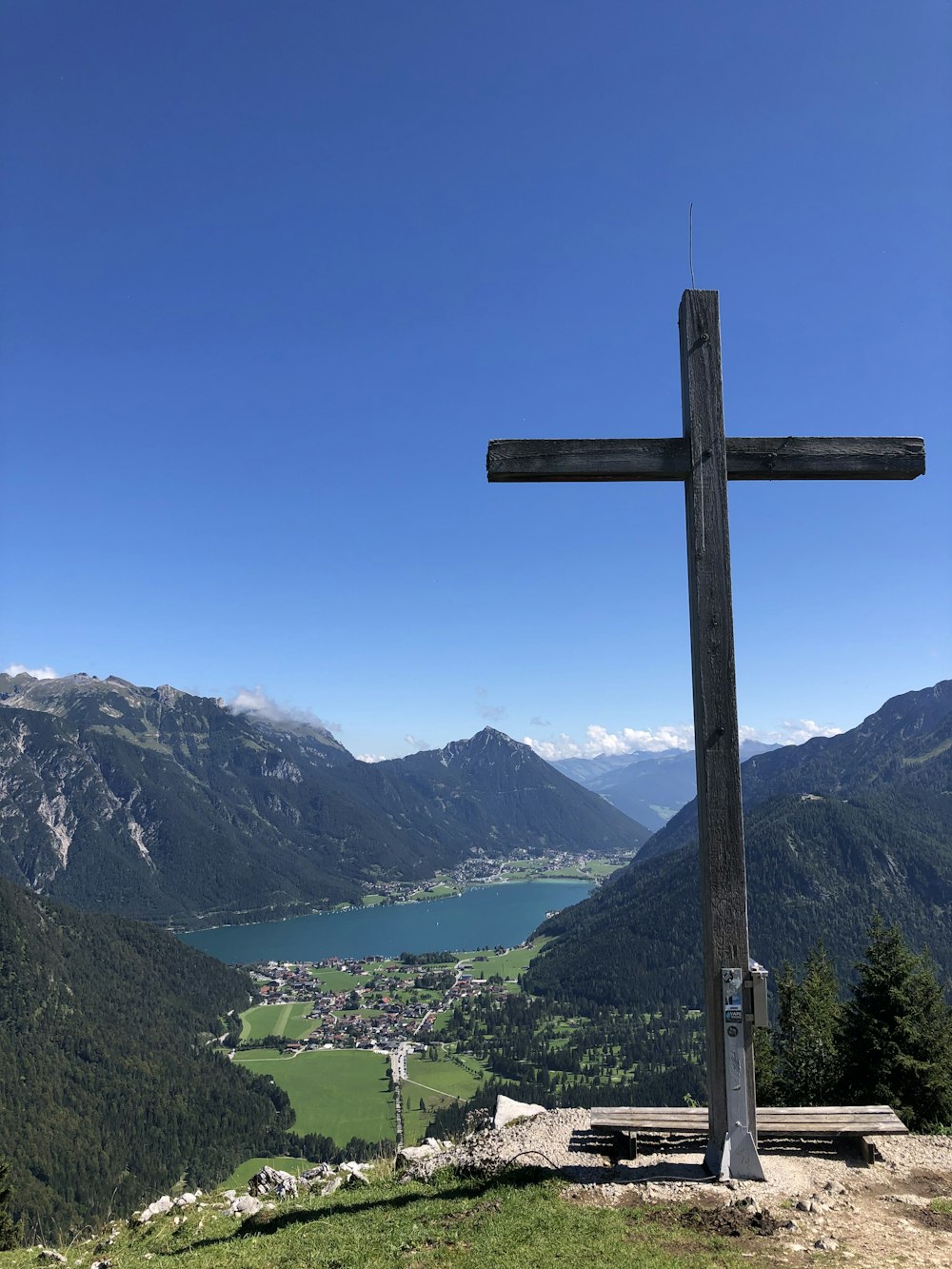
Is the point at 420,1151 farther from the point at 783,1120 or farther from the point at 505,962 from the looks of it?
the point at 505,962

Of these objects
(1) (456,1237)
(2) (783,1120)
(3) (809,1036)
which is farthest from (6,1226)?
(3) (809,1036)

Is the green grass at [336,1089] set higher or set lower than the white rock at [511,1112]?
lower

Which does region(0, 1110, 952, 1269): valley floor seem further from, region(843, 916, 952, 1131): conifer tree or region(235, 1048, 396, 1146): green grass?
region(235, 1048, 396, 1146): green grass

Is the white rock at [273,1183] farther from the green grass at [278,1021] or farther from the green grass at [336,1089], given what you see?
the green grass at [278,1021]

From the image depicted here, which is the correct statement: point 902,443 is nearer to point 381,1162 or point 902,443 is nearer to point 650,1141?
point 650,1141

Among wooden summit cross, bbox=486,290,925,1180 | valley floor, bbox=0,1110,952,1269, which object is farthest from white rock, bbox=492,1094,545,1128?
wooden summit cross, bbox=486,290,925,1180

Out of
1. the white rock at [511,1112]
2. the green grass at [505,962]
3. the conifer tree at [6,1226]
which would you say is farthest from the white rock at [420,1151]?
the green grass at [505,962]

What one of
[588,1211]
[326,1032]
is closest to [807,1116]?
[588,1211]
